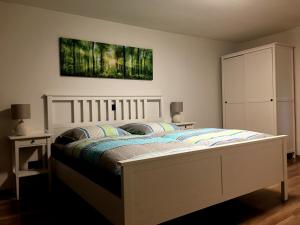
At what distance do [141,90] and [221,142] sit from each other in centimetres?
198

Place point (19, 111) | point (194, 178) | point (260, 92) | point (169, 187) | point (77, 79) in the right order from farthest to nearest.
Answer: point (260, 92) → point (77, 79) → point (19, 111) → point (194, 178) → point (169, 187)

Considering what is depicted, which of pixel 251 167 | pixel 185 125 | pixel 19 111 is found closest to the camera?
pixel 251 167

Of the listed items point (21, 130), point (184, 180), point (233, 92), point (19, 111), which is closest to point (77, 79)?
point (19, 111)

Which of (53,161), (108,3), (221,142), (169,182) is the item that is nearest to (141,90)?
(108,3)

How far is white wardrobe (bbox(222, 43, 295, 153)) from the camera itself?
13.0 feet

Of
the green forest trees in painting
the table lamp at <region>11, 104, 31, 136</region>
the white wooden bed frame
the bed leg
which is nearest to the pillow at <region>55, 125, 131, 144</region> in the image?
the white wooden bed frame

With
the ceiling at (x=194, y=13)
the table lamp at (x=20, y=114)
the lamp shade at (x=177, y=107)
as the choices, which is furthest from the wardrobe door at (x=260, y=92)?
the table lamp at (x=20, y=114)

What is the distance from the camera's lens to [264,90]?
4.11 m

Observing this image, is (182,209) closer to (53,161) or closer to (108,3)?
(53,161)

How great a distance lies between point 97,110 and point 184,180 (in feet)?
6.79

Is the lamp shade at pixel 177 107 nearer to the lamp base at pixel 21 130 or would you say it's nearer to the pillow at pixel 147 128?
the pillow at pixel 147 128

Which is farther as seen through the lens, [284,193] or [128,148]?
[284,193]

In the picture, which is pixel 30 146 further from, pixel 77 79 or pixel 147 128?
pixel 147 128

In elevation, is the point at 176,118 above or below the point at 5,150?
above
